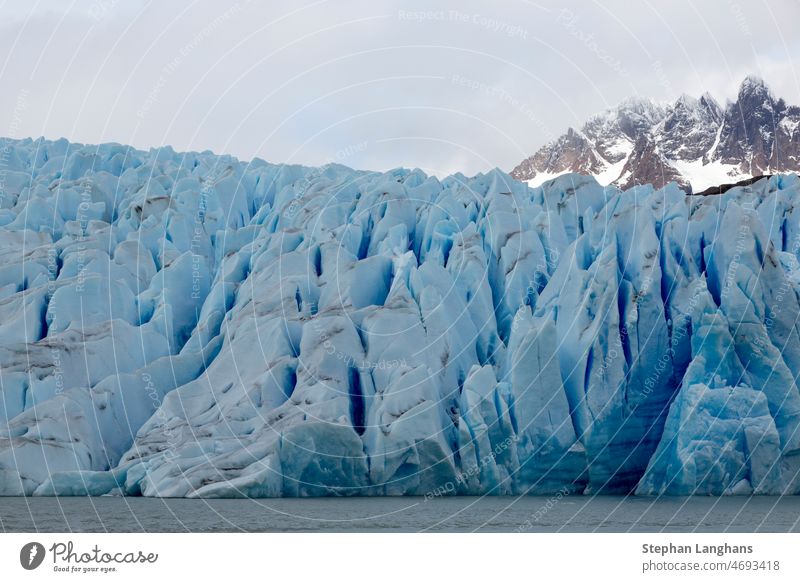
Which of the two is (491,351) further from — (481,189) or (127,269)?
(127,269)

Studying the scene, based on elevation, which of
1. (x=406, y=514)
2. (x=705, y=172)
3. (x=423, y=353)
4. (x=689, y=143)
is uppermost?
(x=689, y=143)

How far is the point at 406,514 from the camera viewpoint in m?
17.6

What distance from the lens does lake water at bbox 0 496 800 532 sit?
15656mm

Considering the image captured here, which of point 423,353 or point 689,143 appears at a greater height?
point 689,143

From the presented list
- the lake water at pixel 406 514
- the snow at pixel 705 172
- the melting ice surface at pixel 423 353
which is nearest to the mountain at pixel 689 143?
the snow at pixel 705 172

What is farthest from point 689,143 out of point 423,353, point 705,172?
point 423,353

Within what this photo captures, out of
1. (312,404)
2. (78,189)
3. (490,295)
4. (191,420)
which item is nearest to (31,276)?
(78,189)

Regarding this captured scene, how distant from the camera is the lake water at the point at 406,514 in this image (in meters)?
15.7

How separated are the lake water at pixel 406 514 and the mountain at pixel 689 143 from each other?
39221 millimetres

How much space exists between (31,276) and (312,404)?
10078 mm

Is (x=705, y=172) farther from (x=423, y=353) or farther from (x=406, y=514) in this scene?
(x=406, y=514)

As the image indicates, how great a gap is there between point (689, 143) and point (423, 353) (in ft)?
151

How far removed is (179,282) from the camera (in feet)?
82.9

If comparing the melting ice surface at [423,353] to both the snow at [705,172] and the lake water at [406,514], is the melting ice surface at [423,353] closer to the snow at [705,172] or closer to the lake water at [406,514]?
the lake water at [406,514]
